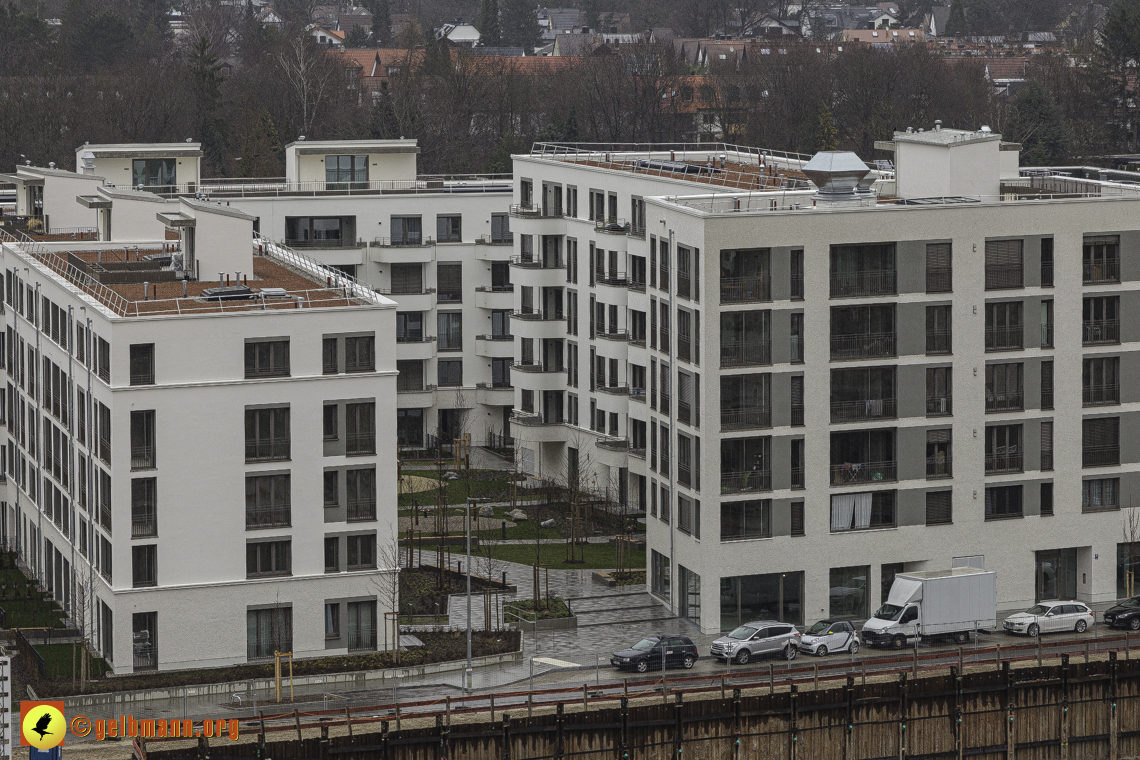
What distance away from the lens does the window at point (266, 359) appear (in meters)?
Answer: 80.8

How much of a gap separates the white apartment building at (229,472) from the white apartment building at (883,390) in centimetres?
1438

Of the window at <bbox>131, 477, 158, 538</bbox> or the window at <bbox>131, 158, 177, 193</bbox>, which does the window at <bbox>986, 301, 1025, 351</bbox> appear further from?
the window at <bbox>131, 158, 177, 193</bbox>

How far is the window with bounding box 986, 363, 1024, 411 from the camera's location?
9038 cm

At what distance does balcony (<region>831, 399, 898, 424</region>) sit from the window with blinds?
7.28 meters

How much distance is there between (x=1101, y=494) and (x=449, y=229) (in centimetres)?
4914

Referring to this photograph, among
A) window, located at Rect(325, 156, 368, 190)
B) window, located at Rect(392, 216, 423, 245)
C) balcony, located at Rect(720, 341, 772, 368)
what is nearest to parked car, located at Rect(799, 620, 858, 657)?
balcony, located at Rect(720, 341, 772, 368)

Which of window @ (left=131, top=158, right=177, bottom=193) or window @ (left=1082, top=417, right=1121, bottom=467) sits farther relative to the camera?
window @ (left=131, top=158, right=177, bottom=193)

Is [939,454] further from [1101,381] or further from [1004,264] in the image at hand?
[1004,264]

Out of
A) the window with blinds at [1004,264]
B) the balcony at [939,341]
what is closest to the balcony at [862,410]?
the balcony at [939,341]

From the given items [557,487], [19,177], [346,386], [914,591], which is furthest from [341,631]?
[19,177]

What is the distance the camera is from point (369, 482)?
82.9m

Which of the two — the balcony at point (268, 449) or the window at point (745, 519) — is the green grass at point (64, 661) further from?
the window at point (745, 519)

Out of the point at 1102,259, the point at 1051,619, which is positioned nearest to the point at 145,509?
the point at 1051,619

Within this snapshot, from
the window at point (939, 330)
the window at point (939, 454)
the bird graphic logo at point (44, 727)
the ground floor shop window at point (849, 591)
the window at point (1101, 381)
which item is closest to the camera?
the bird graphic logo at point (44, 727)
